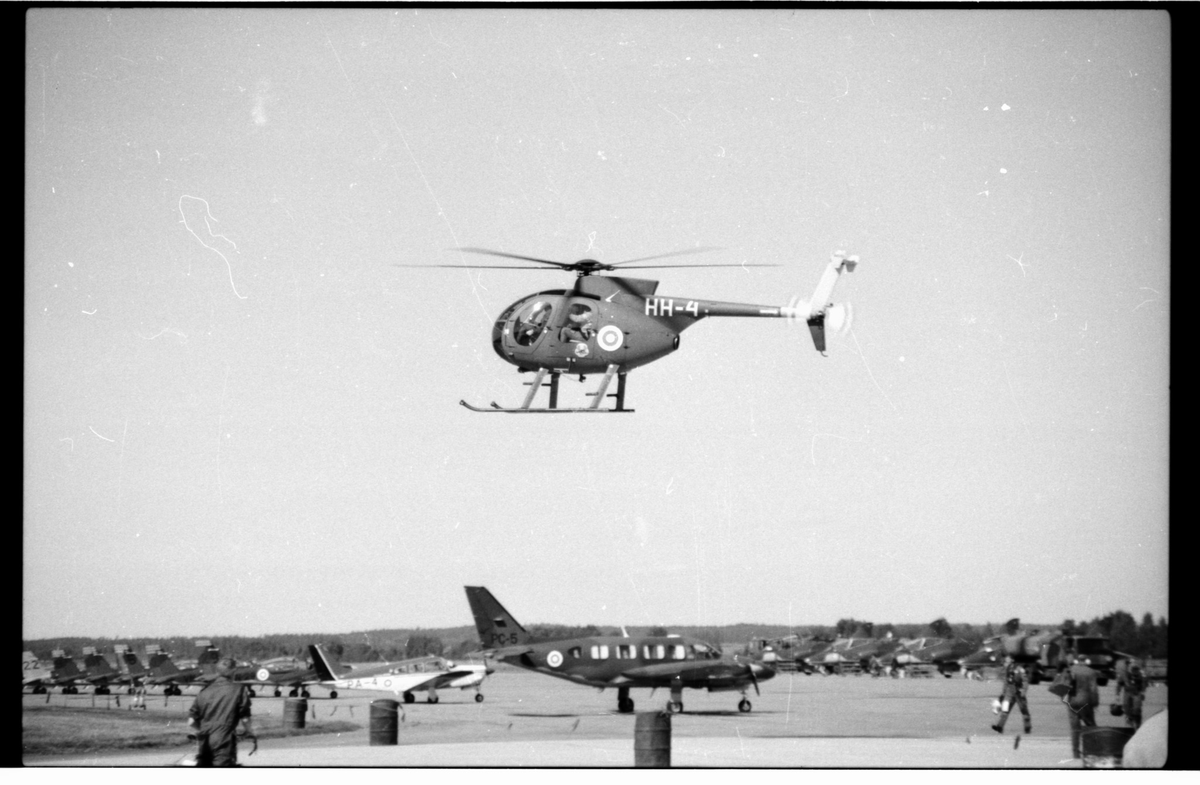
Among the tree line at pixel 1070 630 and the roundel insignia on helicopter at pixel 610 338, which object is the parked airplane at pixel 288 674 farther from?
the tree line at pixel 1070 630

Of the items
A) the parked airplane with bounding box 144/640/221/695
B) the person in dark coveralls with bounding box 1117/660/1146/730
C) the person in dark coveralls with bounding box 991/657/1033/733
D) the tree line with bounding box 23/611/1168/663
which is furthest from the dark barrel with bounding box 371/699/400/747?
the person in dark coveralls with bounding box 1117/660/1146/730

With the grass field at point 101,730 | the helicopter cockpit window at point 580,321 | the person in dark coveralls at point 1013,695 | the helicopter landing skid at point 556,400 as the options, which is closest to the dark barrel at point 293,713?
the grass field at point 101,730

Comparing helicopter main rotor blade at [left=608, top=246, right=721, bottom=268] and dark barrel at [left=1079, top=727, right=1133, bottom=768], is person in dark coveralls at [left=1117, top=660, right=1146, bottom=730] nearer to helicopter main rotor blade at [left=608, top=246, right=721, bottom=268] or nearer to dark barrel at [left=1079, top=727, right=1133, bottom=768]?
dark barrel at [left=1079, top=727, right=1133, bottom=768]

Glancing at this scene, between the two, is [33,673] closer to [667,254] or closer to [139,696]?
[139,696]

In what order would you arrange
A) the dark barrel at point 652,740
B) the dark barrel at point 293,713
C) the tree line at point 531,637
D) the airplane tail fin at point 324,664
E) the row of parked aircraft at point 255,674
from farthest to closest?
1. the airplane tail fin at point 324,664
2. the dark barrel at point 293,713
3. the row of parked aircraft at point 255,674
4. the tree line at point 531,637
5. the dark barrel at point 652,740

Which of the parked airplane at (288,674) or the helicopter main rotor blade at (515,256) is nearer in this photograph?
the helicopter main rotor blade at (515,256)

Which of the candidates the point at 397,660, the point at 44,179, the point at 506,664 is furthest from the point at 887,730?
the point at 44,179

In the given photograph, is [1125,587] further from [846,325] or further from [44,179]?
[44,179]

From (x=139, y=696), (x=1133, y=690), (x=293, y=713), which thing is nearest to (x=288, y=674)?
(x=293, y=713)
